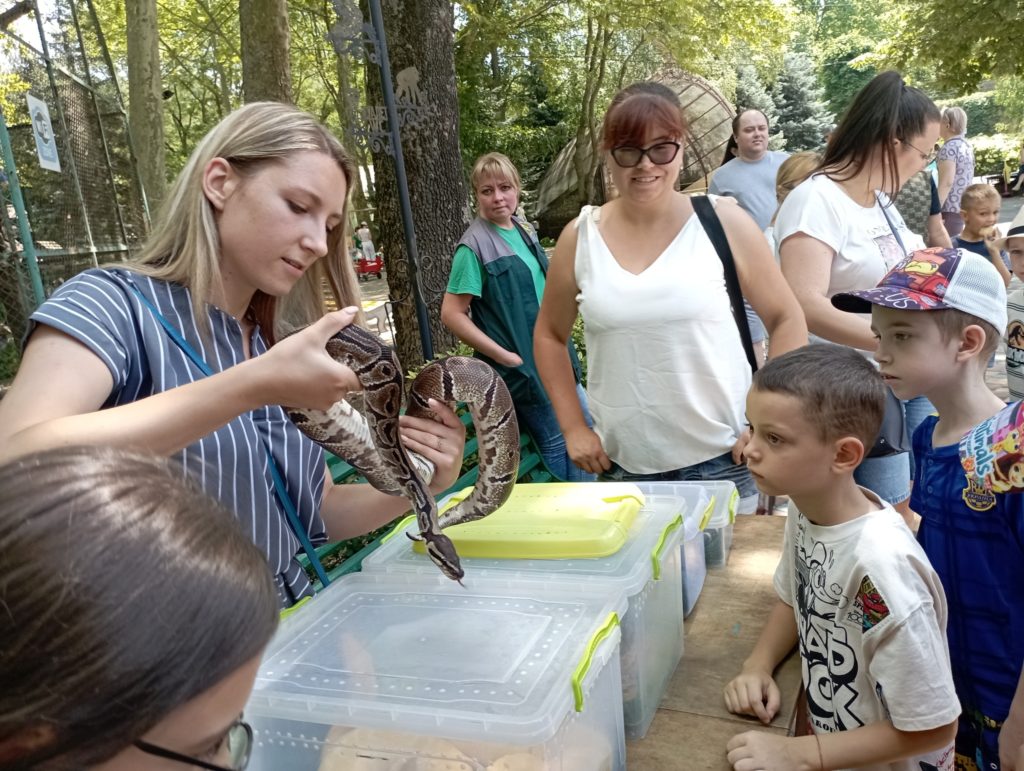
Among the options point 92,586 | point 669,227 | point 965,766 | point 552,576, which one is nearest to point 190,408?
point 92,586

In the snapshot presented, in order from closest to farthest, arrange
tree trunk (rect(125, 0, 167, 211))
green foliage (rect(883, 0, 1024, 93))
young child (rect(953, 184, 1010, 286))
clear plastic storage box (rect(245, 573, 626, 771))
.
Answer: clear plastic storage box (rect(245, 573, 626, 771)) < young child (rect(953, 184, 1010, 286)) < tree trunk (rect(125, 0, 167, 211)) < green foliage (rect(883, 0, 1024, 93))

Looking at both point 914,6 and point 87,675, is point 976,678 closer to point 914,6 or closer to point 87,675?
point 87,675

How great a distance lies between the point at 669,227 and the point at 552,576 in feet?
5.23

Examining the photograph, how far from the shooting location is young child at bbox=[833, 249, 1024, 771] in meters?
1.96

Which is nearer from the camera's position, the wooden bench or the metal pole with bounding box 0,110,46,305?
the wooden bench

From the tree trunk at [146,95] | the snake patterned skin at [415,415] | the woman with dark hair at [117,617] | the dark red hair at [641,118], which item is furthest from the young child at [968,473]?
the tree trunk at [146,95]

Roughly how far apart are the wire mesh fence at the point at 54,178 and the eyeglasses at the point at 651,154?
3966 mm

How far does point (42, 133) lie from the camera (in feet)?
18.5

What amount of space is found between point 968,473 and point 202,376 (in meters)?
1.90

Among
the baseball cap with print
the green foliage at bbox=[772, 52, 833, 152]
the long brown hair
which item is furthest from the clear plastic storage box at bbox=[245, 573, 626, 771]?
the green foliage at bbox=[772, 52, 833, 152]

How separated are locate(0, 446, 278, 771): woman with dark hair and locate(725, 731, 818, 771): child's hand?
114cm

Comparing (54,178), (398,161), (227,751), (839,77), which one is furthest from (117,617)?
(839,77)

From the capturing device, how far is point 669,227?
293 cm

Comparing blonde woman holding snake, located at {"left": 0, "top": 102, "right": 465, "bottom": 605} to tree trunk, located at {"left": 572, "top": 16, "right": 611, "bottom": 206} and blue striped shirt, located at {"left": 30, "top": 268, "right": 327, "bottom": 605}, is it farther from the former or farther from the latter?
tree trunk, located at {"left": 572, "top": 16, "right": 611, "bottom": 206}
